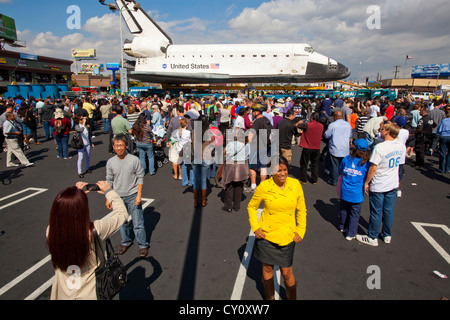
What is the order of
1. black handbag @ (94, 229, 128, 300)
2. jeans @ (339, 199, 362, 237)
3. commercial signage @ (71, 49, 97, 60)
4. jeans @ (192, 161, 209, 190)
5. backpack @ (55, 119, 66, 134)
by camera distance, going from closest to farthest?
black handbag @ (94, 229, 128, 300), jeans @ (339, 199, 362, 237), jeans @ (192, 161, 209, 190), backpack @ (55, 119, 66, 134), commercial signage @ (71, 49, 97, 60)

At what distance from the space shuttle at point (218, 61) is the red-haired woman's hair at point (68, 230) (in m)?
24.3

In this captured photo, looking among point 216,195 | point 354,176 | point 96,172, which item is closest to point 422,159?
point 354,176

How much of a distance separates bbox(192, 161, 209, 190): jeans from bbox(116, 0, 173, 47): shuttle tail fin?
2578 cm

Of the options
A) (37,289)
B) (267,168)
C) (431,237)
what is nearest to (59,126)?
(37,289)

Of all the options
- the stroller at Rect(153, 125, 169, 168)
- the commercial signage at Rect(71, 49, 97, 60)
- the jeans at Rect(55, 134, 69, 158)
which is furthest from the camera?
the commercial signage at Rect(71, 49, 97, 60)

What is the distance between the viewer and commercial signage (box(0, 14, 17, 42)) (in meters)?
42.8

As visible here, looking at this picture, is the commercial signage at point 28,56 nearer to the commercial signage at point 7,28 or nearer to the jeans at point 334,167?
the commercial signage at point 7,28

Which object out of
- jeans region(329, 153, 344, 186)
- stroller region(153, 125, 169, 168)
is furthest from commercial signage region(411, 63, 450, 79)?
stroller region(153, 125, 169, 168)

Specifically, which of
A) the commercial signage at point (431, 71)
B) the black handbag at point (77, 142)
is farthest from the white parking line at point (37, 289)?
the commercial signage at point (431, 71)

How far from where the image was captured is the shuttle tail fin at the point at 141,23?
2717 cm

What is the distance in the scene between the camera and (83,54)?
286 ft

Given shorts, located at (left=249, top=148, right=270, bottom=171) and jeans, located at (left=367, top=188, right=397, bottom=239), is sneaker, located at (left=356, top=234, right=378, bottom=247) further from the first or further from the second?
shorts, located at (left=249, top=148, right=270, bottom=171)

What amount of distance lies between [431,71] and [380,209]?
305ft
